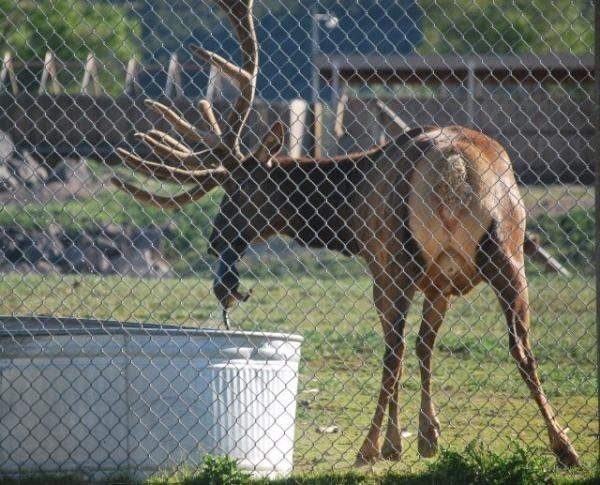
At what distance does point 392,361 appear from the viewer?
7094 mm

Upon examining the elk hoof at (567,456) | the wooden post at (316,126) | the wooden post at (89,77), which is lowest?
the wooden post at (89,77)

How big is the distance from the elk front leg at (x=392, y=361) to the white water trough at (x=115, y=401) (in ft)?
4.92

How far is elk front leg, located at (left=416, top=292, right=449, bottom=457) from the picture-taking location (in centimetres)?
694

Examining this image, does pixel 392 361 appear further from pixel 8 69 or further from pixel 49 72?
pixel 49 72

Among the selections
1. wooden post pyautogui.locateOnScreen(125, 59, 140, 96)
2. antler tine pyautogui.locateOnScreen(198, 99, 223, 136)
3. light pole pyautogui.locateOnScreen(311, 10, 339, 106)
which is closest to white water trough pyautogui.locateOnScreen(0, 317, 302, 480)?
light pole pyautogui.locateOnScreen(311, 10, 339, 106)

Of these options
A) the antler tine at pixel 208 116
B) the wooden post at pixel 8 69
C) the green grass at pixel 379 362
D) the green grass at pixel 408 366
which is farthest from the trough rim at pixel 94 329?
the wooden post at pixel 8 69

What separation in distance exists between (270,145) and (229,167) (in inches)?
15.5

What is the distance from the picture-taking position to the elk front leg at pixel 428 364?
694cm

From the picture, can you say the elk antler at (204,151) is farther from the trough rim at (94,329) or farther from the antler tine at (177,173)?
the trough rim at (94,329)

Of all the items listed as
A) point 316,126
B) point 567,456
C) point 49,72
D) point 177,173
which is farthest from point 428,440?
point 49,72

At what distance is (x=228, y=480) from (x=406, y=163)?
107 inches

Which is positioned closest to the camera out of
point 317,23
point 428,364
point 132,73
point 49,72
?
point 428,364

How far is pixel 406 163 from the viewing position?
23.8 ft

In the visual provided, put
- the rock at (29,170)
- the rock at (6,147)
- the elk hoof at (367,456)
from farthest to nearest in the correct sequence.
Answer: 1. the rock at (6,147)
2. the rock at (29,170)
3. the elk hoof at (367,456)
